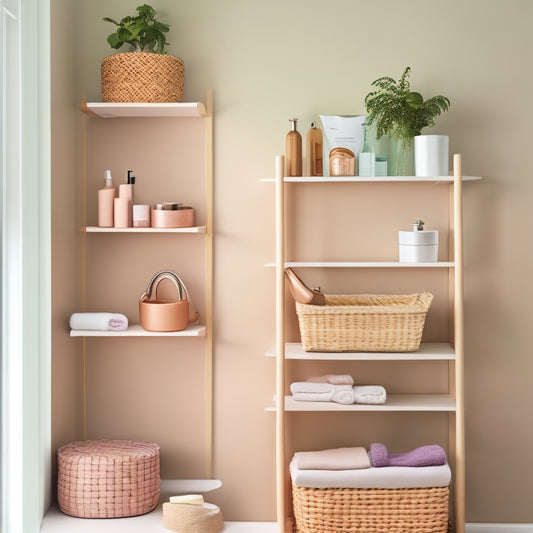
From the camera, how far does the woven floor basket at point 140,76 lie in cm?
289

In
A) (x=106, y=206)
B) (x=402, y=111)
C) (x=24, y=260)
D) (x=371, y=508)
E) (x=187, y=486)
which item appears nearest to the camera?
(x=24, y=260)

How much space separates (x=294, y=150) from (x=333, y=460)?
3.74ft

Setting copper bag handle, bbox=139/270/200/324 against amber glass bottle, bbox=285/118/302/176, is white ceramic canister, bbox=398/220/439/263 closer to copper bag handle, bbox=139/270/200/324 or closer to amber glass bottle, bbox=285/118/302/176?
amber glass bottle, bbox=285/118/302/176

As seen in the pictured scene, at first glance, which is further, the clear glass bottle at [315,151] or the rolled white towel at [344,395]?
the clear glass bottle at [315,151]

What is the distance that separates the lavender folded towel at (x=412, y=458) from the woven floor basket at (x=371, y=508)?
9 centimetres

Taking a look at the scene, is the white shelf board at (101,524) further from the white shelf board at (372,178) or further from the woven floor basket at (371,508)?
the white shelf board at (372,178)

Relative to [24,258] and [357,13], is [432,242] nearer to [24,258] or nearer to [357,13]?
[357,13]

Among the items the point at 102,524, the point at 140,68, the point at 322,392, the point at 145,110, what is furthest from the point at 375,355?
the point at 140,68

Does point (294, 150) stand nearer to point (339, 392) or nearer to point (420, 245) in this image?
point (420, 245)

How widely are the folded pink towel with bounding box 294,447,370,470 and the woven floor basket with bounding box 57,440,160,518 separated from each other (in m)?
0.56

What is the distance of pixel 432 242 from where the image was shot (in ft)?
9.46

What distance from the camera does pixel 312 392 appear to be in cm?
291

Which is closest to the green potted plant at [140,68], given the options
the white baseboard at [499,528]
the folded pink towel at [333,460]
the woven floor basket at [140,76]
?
the woven floor basket at [140,76]

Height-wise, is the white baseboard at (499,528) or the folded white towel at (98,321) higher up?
the folded white towel at (98,321)
